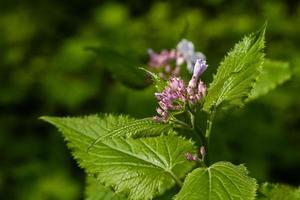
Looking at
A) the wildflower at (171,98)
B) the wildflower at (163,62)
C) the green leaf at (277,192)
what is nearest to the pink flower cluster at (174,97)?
the wildflower at (171,98)

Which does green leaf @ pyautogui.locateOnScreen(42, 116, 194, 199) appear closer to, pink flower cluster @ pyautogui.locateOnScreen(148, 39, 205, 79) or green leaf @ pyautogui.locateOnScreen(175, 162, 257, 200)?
green leaf @ pyautogui.locateOnScreen(175, 162, 257, 200)

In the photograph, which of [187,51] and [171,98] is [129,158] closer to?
[171,98]

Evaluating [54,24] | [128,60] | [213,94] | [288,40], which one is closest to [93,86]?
[54,24]

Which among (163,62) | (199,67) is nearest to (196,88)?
(199,67)

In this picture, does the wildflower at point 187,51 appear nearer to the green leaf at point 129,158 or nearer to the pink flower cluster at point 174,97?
the green leaf at point 129,158

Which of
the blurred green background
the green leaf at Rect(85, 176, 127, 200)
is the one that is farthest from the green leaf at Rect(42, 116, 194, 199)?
the blurred green background
